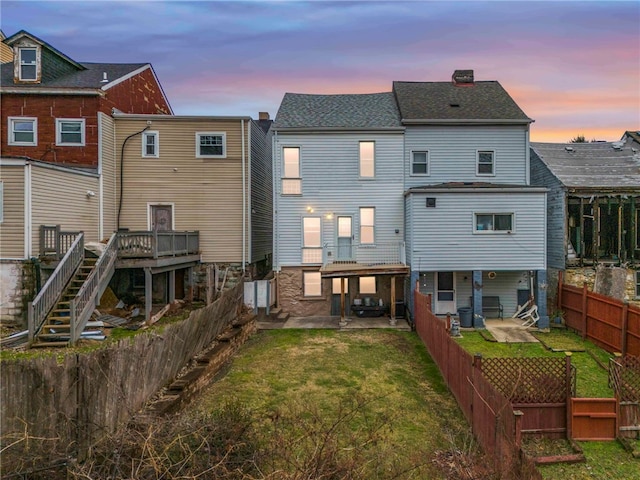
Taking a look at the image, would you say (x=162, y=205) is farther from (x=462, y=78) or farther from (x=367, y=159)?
(x=462, y=78)

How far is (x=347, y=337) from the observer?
13594 mm

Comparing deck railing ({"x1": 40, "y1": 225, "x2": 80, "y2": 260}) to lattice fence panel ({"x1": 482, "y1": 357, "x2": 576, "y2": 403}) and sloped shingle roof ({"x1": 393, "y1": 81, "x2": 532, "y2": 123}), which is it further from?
sloped shingle roof ({"x1": 393, "y1": 81, "x2": 532, "y2": 123})

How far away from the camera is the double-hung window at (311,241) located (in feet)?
57.0

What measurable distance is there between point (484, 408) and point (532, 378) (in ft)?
5.87

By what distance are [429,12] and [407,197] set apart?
283 inches

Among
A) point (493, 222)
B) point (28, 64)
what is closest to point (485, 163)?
point (493, 222)

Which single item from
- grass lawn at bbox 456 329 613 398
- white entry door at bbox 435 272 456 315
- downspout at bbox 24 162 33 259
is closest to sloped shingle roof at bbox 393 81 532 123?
white entry door at bbox 435 272 456 315

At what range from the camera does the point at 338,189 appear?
17453 millimetres

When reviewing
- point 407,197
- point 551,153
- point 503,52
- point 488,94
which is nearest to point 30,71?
point 407,197

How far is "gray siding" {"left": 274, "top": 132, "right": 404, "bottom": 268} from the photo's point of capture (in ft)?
57.0

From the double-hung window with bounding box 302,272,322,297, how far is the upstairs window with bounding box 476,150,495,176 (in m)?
9.30

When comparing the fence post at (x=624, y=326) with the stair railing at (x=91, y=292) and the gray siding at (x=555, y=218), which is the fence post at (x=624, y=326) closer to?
the gray siding at (x=555, y=218)

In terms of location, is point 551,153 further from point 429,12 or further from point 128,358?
point 128,358

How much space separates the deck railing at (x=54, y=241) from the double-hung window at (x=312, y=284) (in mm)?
9469
